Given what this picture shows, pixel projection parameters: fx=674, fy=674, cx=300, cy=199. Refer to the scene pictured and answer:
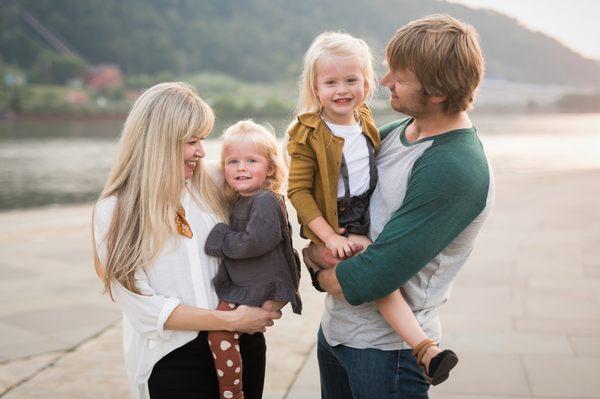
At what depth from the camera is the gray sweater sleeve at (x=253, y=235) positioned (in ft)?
6.78

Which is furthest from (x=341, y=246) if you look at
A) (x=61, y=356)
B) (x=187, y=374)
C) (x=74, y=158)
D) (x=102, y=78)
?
(x=102, y=78)

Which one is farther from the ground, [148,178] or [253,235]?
[148,178]

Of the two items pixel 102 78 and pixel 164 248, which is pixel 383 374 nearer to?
pixel 164 248

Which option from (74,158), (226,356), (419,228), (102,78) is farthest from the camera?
(102,78)

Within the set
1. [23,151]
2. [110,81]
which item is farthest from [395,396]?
[110,81]

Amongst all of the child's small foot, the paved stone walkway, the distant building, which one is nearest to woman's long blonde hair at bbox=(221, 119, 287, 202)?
the child's small foot

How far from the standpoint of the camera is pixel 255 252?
209cm

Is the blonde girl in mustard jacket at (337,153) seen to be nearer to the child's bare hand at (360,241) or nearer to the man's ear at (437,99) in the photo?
the child's bare hand at (360,241)

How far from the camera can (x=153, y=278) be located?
6.91ft

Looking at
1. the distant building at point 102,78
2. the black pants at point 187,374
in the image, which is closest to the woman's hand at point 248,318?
the black pants at point 187,374

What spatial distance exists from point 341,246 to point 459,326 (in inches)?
134

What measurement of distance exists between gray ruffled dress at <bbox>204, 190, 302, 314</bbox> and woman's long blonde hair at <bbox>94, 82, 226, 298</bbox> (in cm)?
18

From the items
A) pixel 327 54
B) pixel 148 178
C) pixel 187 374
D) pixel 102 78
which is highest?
pixel 102 78

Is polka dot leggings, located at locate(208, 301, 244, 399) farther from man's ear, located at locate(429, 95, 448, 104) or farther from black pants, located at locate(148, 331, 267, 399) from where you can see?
man's ear, located at locate(429, 95, 448, 104)
